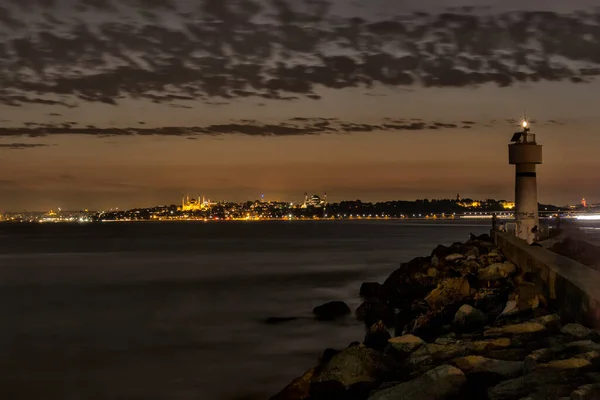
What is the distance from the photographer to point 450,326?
1118 centimetres

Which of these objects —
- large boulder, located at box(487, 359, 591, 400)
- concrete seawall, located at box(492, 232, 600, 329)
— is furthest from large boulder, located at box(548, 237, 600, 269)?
large boulder, located at box(487, 359, 591, 400)

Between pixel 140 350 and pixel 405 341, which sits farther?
pixel 140 350

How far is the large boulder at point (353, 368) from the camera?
831 cm

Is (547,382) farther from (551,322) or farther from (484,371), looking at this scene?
(551,322)

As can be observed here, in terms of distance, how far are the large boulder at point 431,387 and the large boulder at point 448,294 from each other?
7.43m

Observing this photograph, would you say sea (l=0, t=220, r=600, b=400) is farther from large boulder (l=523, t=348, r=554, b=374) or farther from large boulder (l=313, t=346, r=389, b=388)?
large boulder (l=523, t=348, r=554, b=374)

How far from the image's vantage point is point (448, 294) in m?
14.4

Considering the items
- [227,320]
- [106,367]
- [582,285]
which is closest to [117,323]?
[227,320]

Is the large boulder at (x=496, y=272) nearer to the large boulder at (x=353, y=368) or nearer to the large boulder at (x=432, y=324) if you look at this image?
the large boulder at (x=432, y=324)

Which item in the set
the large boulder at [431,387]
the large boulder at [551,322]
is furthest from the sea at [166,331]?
the large boulder at [431,387]

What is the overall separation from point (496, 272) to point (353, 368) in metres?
7.88

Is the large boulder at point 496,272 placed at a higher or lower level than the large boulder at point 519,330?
higher

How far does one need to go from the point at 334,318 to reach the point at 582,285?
29.4 feet

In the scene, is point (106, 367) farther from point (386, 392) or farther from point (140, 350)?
point (386, 392)
